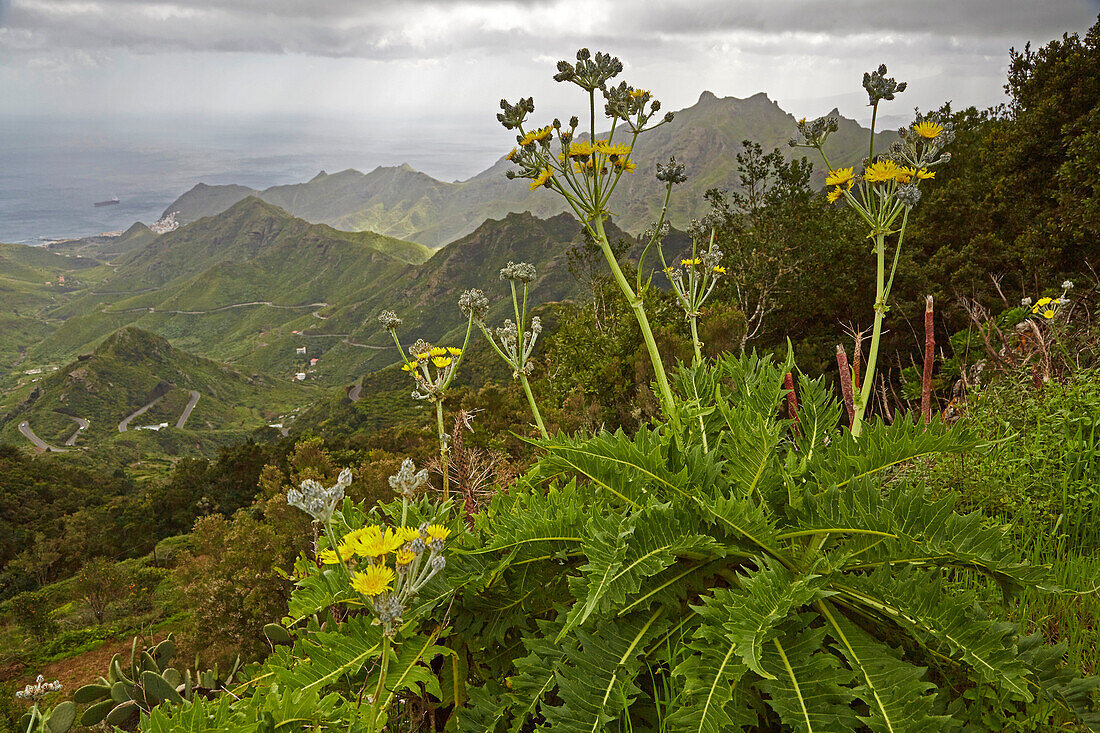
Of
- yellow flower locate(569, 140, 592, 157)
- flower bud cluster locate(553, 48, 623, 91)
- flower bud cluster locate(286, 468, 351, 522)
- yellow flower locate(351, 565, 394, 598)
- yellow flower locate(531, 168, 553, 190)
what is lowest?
yellow flower locate(351, 565, 394, 598)

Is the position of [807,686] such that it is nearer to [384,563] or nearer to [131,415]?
[384,563]

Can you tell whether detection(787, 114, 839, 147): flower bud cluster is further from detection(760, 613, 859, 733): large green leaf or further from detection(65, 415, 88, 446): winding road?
detection(65, 415, 88, 446): winding road

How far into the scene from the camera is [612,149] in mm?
2713

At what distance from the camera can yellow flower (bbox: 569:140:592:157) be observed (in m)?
2.62

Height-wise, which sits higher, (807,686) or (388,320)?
(388,320)

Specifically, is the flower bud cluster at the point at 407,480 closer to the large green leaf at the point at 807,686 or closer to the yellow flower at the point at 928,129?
the large green leaf at the point at 807,686

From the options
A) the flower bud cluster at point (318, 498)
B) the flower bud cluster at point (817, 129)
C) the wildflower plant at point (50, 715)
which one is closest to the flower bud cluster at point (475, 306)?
the flower bud cluster at point (318, 498)

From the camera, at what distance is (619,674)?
130 cm

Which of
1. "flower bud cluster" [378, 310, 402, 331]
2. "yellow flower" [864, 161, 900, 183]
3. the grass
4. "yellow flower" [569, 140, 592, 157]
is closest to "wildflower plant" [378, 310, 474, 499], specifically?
"flower bud cluster" [378, 310, 402, 331]

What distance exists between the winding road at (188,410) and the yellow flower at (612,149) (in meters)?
136

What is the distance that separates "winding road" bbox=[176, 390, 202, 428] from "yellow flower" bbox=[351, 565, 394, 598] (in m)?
137

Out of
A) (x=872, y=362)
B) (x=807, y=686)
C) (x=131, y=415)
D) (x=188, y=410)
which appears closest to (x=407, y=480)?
(x=807, y=686)

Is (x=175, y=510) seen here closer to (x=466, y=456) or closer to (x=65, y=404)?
(x=466, y=456)

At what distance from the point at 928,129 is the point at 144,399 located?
6053 inches
